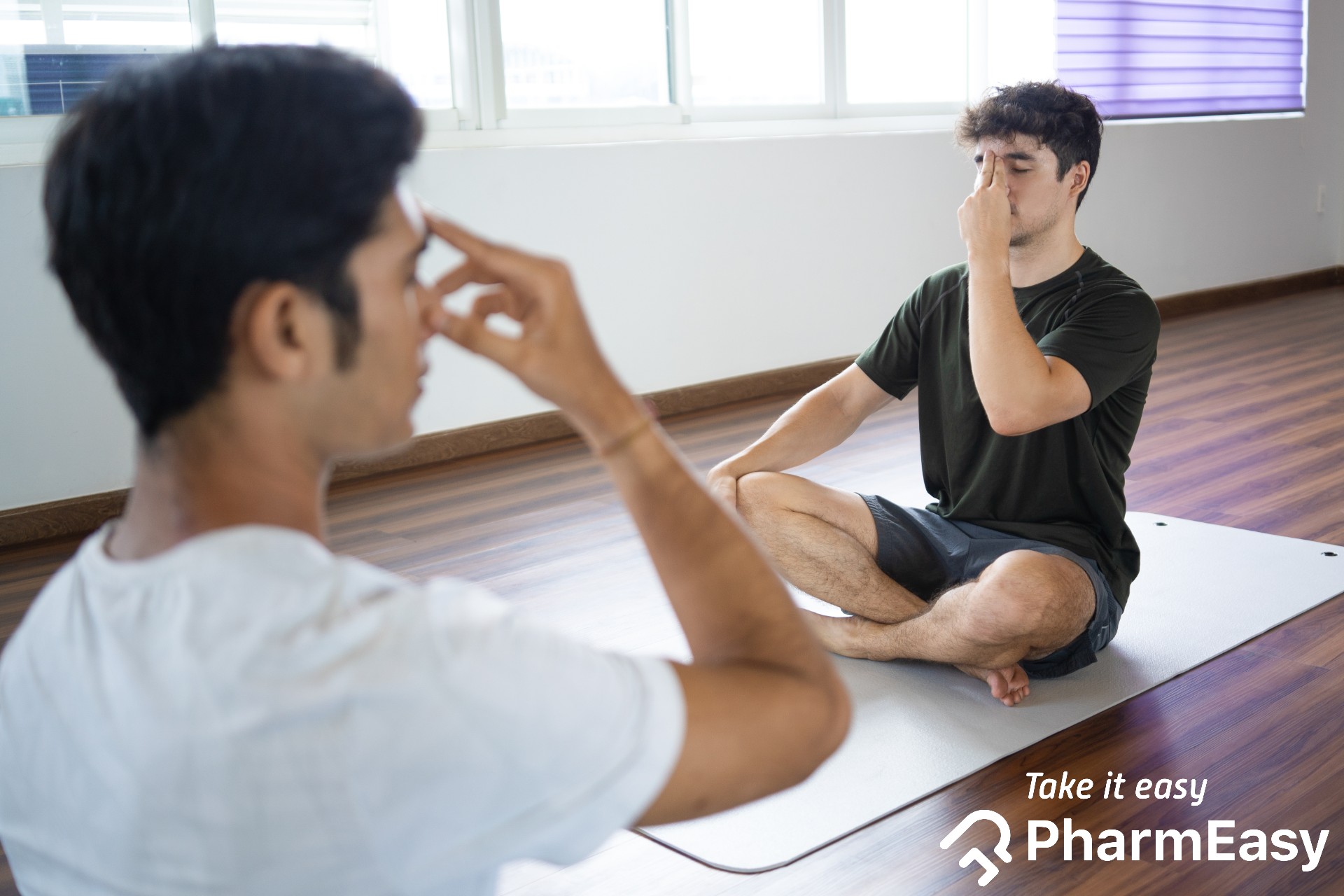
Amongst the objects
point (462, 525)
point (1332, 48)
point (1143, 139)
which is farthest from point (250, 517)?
point (1332, 48)

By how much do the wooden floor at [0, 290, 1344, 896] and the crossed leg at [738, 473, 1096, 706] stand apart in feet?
0.51

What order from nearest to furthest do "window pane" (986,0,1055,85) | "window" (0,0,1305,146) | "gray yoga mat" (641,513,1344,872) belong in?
"gray yoga mat" (641,513,1344,872) → "window" (0,0,1305,146) → "window pane" (986,0,1055,85)

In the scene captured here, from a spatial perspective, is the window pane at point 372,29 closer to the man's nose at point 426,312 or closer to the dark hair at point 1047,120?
the dark hair at point 1047,120

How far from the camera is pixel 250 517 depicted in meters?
0.61

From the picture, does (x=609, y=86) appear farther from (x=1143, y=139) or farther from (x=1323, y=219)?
(x=1323, y=219)

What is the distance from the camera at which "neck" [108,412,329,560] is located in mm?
607

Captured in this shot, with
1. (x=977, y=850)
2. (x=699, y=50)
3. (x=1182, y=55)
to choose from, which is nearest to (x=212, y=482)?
(x=977, y=850)

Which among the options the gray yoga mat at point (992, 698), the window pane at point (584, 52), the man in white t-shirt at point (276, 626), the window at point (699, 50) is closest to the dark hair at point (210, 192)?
the man in white t-shirt at point (276, 626)

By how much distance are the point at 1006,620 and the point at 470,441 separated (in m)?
2.31

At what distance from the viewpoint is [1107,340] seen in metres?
1.94

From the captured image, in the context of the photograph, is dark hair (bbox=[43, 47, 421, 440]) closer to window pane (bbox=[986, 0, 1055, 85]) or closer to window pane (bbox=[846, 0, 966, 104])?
window pane (bbox=[846, 0, 966, 104])

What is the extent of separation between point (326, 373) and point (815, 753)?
315mm

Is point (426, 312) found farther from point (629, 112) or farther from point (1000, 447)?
point (629, 112)

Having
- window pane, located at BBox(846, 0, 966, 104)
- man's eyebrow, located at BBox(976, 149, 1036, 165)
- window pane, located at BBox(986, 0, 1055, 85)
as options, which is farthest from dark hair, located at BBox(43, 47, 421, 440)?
window pane, located at BBox(986, 0, 1055, 85)
